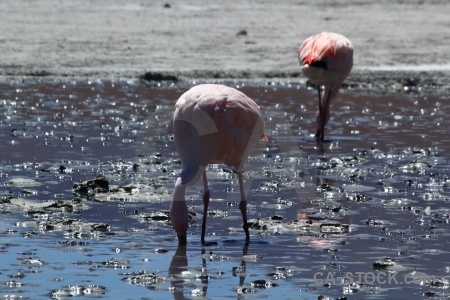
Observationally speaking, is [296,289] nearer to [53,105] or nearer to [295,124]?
[295,124]

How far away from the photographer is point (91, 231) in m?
7.08

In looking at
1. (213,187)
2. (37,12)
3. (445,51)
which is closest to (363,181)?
(213,187)

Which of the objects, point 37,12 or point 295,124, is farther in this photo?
point 37,12

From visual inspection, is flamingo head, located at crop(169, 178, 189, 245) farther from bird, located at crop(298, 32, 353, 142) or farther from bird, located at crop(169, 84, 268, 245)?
bird, located at crop(298, 32, 353, 142)

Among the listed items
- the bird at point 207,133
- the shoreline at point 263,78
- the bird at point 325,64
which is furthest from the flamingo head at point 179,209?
the shoreline at point 263,78

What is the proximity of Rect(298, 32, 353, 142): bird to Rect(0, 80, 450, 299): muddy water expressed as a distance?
332 mm

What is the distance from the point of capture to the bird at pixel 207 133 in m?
6.51

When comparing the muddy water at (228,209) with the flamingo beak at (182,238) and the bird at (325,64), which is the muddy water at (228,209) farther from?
the bird at (325,64)

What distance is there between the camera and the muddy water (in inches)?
231

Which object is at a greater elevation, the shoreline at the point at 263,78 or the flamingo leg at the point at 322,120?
the shoreline at the point at 263,78

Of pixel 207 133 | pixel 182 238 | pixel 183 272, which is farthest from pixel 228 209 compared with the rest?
pixel 183 272

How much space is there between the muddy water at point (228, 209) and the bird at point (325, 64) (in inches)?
13.1

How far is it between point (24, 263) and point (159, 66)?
445 inches

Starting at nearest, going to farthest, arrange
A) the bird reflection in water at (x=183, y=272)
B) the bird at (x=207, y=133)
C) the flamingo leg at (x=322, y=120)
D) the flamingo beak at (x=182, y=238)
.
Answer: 1. the bird reflection in water at (x=183, y=272)
2. the bird at (x=207, y=133)
3. the flamingo beak at (x=182, y=238)
4. the flamingo leg at (x=322, y=120)
